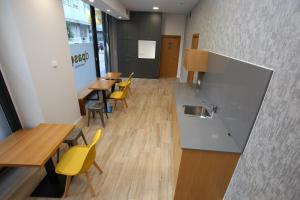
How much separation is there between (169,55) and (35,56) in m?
6.23

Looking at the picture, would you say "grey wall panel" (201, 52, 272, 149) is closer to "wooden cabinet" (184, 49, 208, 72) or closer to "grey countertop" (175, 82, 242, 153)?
"grey countertop" (175, 82, 242, 153)

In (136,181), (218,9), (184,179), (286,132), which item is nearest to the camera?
(286,132)

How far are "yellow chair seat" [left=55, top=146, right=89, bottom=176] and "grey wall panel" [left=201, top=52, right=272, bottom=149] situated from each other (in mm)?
1677

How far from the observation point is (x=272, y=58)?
1.18 metres

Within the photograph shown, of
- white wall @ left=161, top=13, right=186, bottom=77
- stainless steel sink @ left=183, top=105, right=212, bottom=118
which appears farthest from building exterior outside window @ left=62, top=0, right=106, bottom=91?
white wall @ left=161, top=13, right=186, bottom=77

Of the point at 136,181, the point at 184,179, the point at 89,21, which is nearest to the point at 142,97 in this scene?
the point at 89,21

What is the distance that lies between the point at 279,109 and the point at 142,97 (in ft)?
14.2

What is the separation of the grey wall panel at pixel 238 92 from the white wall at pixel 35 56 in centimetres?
→ 262

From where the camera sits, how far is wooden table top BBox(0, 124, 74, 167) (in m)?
1.50

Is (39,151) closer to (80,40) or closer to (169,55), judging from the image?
(80,40)

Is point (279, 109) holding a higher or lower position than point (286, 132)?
higher

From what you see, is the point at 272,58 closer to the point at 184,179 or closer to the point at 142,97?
the point at 184,179

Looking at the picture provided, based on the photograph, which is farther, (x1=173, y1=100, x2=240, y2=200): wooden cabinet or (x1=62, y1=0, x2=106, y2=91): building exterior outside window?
(x1=62, y1=0, x2=106, y2=91): building exterior outside window

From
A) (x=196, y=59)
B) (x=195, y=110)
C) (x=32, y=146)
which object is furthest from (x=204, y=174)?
(x=196, y=59)
